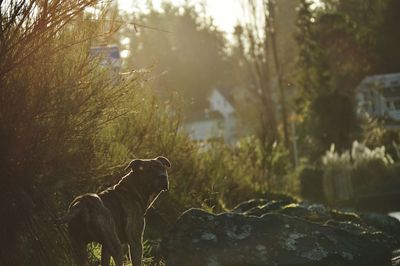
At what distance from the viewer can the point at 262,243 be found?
41.2ft

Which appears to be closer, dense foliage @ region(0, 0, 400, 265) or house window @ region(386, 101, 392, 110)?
dense foliage @ region(0, 0, 400, 265)

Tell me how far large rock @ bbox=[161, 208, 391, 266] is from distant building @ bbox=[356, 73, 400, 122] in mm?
43659

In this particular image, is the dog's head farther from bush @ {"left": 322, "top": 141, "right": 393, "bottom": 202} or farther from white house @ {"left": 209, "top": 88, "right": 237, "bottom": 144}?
white house @ {"left": 209, "top": 88, "right": 237, "bottom": 144}

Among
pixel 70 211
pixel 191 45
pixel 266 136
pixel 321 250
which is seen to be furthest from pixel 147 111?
pixel 191 45

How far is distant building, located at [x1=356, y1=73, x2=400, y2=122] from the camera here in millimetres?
57513

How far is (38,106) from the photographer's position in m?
10.3

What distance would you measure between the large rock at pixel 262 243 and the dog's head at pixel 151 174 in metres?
2.46

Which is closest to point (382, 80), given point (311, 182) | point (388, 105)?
point (388, 105)

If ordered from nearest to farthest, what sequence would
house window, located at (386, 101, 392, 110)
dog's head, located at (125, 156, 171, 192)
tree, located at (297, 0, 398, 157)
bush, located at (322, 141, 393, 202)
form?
dog's head, located at (125, 156, 171, 192)
bush, located at (322, 141, 393, 202)
tree, located at (297, 0, 398, 157)
house window, located at (386, 101, 392, 110)

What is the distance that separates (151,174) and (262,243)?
3646 mm

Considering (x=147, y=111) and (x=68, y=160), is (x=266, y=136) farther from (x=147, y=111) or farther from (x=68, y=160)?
(x=68, y=160)

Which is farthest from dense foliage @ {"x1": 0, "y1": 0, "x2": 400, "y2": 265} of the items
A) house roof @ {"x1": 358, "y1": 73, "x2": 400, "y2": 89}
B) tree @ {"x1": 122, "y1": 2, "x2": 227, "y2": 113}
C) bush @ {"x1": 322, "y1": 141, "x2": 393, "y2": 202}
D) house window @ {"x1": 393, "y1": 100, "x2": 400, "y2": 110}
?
tree @ {"x1": 122, "y1": 2, "x2": 227, "y2": 113}

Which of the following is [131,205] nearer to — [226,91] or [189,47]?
[189,47]

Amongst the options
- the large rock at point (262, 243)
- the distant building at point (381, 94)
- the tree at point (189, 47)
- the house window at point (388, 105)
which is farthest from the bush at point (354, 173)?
the tree at point (189, 47)
